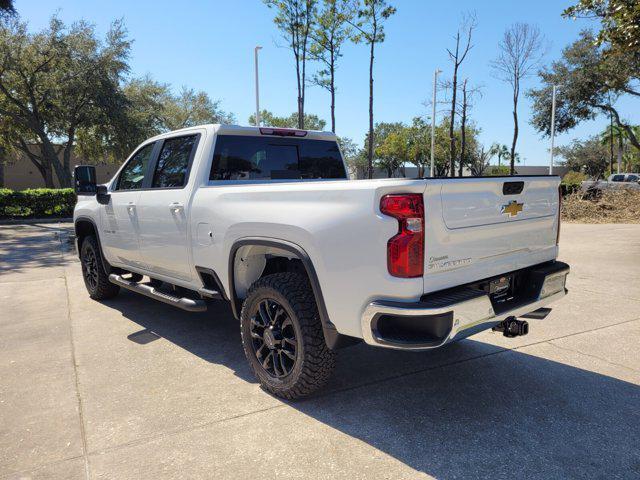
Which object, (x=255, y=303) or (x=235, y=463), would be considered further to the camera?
(x=255, y=303)

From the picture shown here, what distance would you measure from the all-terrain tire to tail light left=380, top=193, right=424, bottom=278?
14.8 feet

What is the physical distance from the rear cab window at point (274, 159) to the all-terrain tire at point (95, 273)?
2645 millimetres

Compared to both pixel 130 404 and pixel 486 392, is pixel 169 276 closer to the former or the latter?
pixel 130 404

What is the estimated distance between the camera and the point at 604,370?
387 cm

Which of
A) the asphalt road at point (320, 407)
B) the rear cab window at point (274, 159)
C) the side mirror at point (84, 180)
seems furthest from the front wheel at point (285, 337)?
the side mirror at point (84, 180)

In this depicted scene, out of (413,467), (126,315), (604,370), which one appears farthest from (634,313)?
(126,315)

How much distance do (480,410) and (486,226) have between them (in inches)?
49.5

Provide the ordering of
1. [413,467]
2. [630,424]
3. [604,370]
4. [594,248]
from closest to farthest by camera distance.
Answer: [413,467] < [630,424] < [604,370] < [594,248]

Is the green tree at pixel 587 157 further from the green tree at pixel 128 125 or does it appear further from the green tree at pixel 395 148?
the green tree at pixel 128 125

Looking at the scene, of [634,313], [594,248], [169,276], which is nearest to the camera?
[169,276]

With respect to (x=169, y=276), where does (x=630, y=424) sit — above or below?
below

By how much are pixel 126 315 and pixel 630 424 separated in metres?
4.99

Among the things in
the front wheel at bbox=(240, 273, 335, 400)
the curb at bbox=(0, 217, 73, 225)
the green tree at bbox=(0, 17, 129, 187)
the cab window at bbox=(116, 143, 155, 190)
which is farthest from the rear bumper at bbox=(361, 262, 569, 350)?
the green tree at bbox=(0, 17, 129, 187)

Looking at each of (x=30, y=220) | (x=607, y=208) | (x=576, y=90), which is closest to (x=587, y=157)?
(x=576, y=90)
